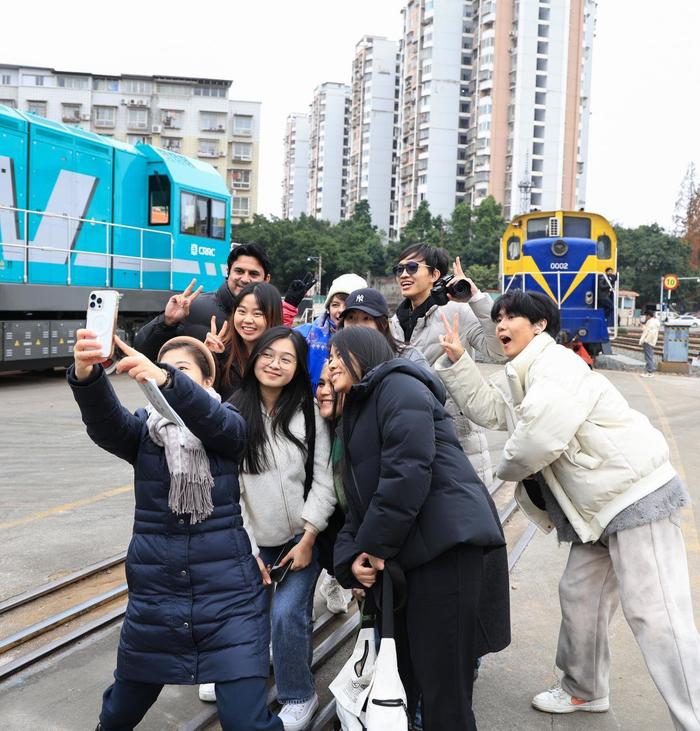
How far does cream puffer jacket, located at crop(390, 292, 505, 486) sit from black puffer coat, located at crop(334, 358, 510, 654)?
116 centimetres

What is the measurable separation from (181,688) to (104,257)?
1240 cm

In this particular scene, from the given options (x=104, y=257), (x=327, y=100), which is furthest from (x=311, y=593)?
(x=327, y=100)

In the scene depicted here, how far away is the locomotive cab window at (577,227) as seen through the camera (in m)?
17.6

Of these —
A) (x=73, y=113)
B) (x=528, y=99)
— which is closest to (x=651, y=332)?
(x=528, y=99)

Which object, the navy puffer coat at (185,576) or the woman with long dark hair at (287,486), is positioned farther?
the woman with long dark hair at (287,486)

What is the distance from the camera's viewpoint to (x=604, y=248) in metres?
17.2

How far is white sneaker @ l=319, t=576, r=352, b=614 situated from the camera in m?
4.12

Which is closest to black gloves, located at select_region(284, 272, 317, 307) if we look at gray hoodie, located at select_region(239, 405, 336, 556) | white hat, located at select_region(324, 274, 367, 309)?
white hat, located at select_region(324, 274, 367, 309)

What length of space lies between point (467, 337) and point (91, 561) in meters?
2.76

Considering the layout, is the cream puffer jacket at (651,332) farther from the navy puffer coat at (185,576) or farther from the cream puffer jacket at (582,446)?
the navy puffer coat at (185,576)

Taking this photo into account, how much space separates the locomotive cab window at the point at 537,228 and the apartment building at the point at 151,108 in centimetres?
5814

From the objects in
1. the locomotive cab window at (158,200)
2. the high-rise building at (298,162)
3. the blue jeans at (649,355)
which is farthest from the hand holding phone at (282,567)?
the high-rise building at (298,162)

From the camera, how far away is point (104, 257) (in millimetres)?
14586

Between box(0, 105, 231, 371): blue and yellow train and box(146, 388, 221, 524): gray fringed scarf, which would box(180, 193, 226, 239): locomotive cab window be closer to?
box(0, 105, 231, 371): blue and yellow train
